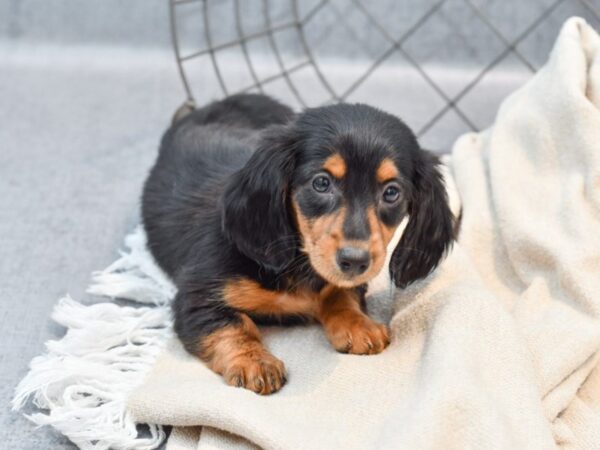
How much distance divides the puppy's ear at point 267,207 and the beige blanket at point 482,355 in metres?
0.29

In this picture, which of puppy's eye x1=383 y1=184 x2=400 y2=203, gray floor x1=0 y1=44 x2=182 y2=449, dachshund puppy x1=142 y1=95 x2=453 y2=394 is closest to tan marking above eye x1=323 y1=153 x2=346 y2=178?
dachshund puppy x1=142 y1=95 x2=453 y2=394

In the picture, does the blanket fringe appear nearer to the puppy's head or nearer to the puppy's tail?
the puppy's head

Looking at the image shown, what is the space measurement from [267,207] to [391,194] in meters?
0.31

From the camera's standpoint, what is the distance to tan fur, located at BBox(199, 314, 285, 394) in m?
2.16

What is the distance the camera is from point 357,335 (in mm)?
2322

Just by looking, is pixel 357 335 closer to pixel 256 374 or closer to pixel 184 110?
pixel 256 374

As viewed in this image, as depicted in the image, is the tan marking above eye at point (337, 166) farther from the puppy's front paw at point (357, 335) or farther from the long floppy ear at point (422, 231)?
the puppy's front paw at point (357, 335)

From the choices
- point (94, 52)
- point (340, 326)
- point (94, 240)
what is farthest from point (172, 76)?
point (340, 326)

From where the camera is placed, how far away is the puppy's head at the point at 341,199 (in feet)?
6.84

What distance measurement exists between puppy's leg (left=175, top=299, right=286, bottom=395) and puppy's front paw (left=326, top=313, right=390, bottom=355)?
0.18 m

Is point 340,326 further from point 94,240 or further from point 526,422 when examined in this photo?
point 94,240

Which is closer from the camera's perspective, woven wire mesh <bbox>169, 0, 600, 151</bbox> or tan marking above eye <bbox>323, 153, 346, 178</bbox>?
tan marking above eye <bbox>323, 153, 346, 178</bbox>

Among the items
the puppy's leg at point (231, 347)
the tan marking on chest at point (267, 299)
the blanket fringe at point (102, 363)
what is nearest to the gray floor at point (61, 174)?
the blanket fringe at point (102, 363)

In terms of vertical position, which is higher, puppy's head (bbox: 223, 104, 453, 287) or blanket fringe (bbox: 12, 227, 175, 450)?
puppy's head (bbox: 223, 104, 453, 287)
